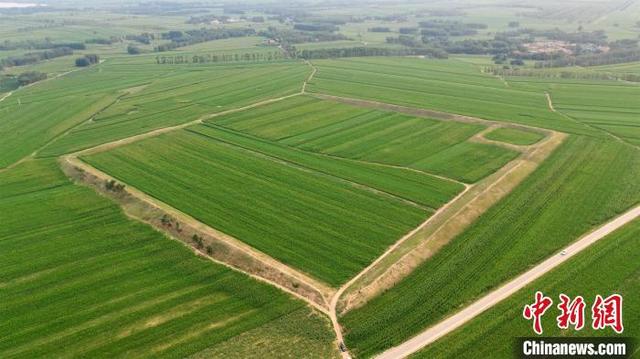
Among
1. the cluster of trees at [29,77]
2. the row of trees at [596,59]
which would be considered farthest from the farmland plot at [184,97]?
the row of trees at [596,59]

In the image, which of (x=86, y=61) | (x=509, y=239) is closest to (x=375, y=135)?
(x=509, y=239)

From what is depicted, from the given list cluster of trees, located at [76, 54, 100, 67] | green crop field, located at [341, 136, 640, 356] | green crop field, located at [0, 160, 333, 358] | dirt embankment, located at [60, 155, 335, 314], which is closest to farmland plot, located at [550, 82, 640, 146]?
green crop field, located at [341, 136, 640, 356]

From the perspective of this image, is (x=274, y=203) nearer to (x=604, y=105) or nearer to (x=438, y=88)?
(x=438, y=88)

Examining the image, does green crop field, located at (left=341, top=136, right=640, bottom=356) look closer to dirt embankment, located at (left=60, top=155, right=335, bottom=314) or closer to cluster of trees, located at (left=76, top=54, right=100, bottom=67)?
dirt embankment, located at (left=60, top=155, right=335, bottom=314)

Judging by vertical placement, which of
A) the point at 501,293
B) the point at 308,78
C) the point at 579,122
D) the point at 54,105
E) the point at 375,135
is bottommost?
the point at 501,293

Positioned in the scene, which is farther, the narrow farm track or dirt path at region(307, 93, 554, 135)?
dirt path at region(307, 93, 554, 135)

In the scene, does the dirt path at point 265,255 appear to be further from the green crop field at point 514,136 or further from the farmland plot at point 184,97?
the farmland plot at point 184,97
